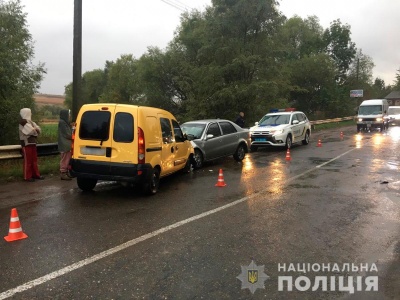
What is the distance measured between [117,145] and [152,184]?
3.76 ft

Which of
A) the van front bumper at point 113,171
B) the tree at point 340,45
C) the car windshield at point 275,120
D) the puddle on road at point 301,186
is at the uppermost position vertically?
the tree at point 340,45

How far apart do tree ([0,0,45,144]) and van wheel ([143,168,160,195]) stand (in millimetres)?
9035

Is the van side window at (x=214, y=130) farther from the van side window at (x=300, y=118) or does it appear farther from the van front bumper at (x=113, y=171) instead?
the van side window at (x=300, y=118)

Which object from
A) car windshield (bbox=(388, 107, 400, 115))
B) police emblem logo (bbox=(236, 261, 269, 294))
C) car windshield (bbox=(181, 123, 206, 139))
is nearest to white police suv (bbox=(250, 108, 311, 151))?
car windshield (bbox=(181, 123, 206, 139))

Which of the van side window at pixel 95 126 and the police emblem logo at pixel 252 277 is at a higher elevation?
the van side window at pixel 95 126

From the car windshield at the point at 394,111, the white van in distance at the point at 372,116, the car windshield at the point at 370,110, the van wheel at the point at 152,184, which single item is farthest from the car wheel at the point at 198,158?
the car windshield at the point at 394,111

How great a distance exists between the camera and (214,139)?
489 inches

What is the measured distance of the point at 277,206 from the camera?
6.96 m

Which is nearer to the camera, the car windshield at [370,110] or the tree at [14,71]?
the tree at [14,71]

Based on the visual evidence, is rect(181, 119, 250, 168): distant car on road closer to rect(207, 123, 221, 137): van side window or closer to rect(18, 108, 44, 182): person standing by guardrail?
rect(207, 123, 221, 137): van side window

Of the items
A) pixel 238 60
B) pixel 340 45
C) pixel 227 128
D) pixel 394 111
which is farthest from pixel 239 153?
pixel 340 45

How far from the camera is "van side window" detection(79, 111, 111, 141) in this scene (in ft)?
24.8

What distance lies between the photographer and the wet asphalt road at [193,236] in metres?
3.75

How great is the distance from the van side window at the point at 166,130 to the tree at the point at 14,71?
8.34m
